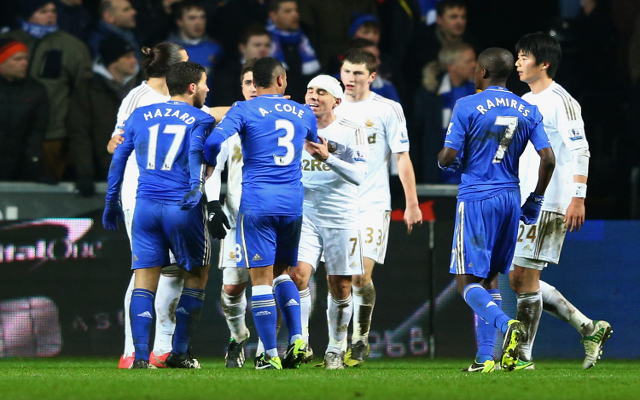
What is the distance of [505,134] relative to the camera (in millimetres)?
7230

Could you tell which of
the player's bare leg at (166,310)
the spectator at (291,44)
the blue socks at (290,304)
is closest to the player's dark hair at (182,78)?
the player's bare leg at (166,310)

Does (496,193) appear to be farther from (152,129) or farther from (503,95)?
(152,129)

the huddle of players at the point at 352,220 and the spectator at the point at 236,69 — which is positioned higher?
the spectator at the point at 236,69

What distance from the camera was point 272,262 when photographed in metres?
7.10

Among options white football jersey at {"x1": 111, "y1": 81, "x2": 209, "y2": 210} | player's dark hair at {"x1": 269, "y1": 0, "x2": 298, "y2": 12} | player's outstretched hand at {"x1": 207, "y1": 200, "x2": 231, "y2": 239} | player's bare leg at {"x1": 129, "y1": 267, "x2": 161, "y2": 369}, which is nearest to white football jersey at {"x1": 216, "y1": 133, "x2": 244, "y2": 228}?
white football jersey at {"x1": 111, "y1": 81, "x2": 209, "y2": 210}

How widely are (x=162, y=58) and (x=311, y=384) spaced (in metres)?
3.21

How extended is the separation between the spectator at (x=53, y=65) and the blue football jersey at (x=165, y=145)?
12.1 ft

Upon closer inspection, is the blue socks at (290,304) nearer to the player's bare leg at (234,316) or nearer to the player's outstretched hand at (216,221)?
the player's outstretched hand at (216,221)

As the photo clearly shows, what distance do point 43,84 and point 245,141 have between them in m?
4.64

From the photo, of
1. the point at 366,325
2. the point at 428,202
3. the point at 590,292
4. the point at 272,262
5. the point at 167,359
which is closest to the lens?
the point at 272,262

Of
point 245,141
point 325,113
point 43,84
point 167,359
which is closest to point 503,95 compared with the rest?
point 325,113

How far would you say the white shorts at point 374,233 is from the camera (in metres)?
8.45

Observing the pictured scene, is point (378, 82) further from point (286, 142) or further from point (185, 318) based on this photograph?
point (185, 318)

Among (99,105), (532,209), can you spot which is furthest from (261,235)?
(99,105)
